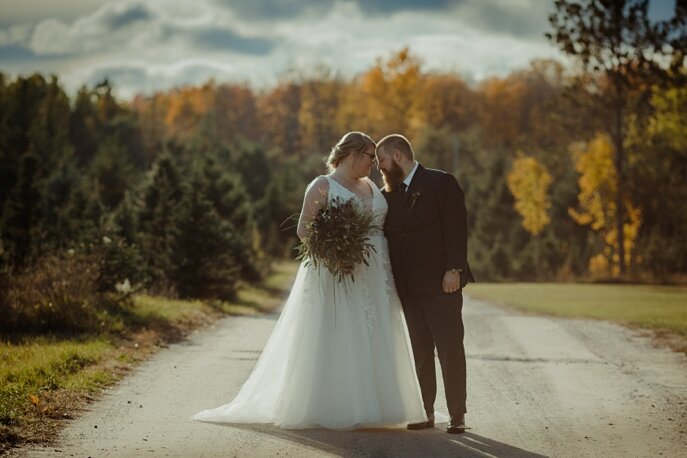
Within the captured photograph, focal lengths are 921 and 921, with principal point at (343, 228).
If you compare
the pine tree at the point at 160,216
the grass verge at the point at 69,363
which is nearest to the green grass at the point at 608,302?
the grass verge at the point at 69,363

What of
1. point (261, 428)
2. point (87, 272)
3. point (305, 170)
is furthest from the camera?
point (305, 170)

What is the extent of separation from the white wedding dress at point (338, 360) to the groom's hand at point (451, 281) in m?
0.63

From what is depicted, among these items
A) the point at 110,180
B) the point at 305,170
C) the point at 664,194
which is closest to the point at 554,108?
the point at 664,194

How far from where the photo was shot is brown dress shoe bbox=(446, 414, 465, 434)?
7.69 m

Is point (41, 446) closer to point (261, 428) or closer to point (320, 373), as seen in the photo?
point (261, 428)

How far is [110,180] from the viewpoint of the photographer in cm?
4859

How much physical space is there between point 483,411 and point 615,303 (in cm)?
1810

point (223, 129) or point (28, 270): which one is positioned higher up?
point (223, 129)

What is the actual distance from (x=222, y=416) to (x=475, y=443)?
2.27 m

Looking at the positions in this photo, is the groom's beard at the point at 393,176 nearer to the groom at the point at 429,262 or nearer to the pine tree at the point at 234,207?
the groom at the point at 429,262

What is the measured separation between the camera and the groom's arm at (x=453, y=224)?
780 cm

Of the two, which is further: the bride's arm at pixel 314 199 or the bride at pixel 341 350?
the bride's arm at pixel 314 199

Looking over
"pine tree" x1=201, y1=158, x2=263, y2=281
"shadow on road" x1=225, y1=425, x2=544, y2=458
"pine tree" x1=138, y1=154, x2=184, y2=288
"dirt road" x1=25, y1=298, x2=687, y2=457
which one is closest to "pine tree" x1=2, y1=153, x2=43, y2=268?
"pine tree" x1=138, y1=154, x2=184, y2=288

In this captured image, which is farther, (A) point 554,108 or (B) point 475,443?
(A) point 554,108
